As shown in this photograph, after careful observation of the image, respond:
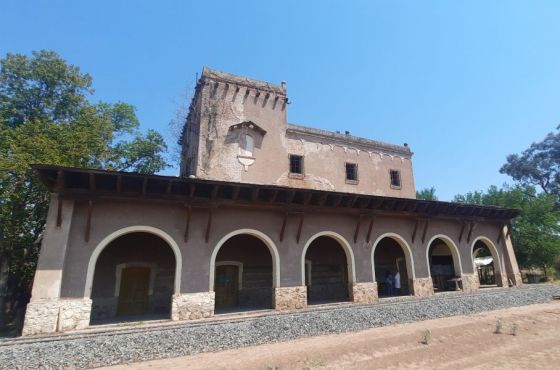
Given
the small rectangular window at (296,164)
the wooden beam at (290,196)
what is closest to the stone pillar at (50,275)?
the wooden beam at (290,196)

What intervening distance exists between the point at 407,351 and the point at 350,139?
14.3 m

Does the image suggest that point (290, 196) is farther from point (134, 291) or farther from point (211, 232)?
point (134, 291)

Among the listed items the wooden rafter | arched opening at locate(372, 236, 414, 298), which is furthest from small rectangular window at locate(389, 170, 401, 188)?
the wooden rafter

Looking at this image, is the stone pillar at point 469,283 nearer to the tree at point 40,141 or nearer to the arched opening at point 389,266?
the arched opening at point 389,266

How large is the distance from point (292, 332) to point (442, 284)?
1333 cm

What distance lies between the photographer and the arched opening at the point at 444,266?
16812 mm

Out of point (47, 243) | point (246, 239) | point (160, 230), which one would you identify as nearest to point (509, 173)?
point (246, 239)

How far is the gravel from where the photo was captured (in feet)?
23.7

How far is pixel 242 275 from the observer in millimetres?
14281

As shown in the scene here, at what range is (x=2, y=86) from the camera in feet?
57.5

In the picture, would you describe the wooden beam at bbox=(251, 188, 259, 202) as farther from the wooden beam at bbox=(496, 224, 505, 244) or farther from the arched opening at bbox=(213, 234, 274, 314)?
the wooden beam at bbox=(496, 224, 505, 244)

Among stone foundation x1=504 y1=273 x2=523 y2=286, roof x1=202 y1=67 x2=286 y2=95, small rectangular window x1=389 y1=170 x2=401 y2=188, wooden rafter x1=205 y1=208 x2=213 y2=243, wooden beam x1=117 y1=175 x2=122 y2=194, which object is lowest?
stone foundation x1=504 y1=273 x2=523 y2=286

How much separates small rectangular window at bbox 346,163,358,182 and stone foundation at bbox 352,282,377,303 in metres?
7.65

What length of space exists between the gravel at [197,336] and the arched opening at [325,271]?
13.4 ft
